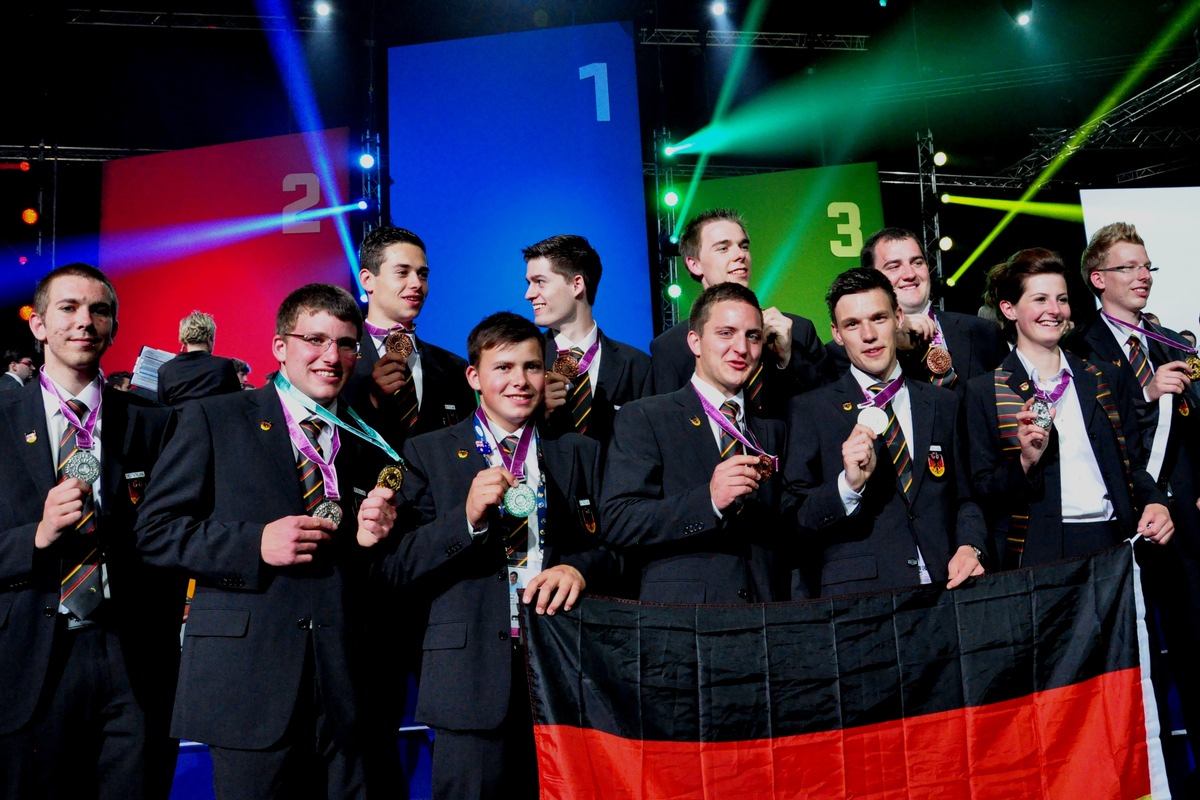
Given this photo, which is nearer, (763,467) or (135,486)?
(763,467)

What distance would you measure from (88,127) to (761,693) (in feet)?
37.5

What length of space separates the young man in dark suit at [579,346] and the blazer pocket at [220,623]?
Result: 1.68 meters

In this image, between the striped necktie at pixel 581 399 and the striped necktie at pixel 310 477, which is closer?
the striped necktie at pixel 310 477

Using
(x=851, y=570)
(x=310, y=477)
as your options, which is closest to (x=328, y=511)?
(x=310, y=477)

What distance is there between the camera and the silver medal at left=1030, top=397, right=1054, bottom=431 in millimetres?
4074

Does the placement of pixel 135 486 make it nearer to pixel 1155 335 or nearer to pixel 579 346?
pixel 579 346

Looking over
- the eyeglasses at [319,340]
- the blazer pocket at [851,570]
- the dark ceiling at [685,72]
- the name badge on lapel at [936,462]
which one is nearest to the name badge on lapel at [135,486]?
the eyeglasses at [319,340]

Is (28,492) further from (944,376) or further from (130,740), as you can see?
(944,376)

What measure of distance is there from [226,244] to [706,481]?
878 cm

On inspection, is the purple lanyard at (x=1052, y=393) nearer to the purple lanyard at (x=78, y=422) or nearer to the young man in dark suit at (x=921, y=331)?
Result: the young man in dark suit at (x=921, y=331)

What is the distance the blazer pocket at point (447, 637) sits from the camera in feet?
11.5

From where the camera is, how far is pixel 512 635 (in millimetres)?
3592

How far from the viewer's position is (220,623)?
11.0 ft

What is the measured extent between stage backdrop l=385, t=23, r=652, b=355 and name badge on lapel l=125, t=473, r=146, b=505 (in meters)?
5.02
